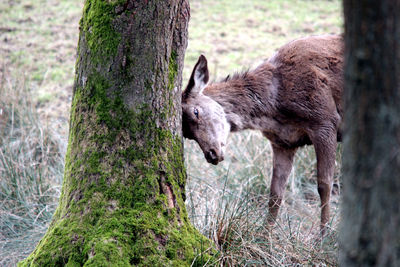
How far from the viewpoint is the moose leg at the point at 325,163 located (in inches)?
213

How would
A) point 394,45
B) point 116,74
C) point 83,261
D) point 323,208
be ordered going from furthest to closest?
1. point 323,208
2. point 116,74
3. point 83,261
4. point 394,45

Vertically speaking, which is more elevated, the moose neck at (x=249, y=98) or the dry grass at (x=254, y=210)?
the moose neck at (x=249, y=98)

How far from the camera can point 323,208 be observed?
210 inches

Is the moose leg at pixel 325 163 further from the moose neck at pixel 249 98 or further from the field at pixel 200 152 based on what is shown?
the moose neck at pixel 249 98

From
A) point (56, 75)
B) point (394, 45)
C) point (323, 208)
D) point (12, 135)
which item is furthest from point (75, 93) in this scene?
point (56, 75)

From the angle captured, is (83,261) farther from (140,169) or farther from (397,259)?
(397,259)

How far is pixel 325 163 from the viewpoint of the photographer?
5.47 meters

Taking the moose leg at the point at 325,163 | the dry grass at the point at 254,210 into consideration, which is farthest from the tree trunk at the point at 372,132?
the moose leg at the point at 325,163

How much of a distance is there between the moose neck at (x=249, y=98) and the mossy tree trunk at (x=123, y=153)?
1816mm

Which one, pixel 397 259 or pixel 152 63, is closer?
pixel 397 259

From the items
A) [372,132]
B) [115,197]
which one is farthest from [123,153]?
[372,132]

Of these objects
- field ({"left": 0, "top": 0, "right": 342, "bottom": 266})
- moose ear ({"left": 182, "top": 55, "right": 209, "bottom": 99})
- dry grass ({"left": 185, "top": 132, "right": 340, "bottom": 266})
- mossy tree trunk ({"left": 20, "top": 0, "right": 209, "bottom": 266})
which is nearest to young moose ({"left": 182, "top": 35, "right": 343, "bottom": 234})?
moose ear ({"left": 182, "top": 55, "right": 209, "bottom": 99})

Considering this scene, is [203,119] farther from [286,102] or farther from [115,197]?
[115,197]

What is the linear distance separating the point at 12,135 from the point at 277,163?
3.78 meters
